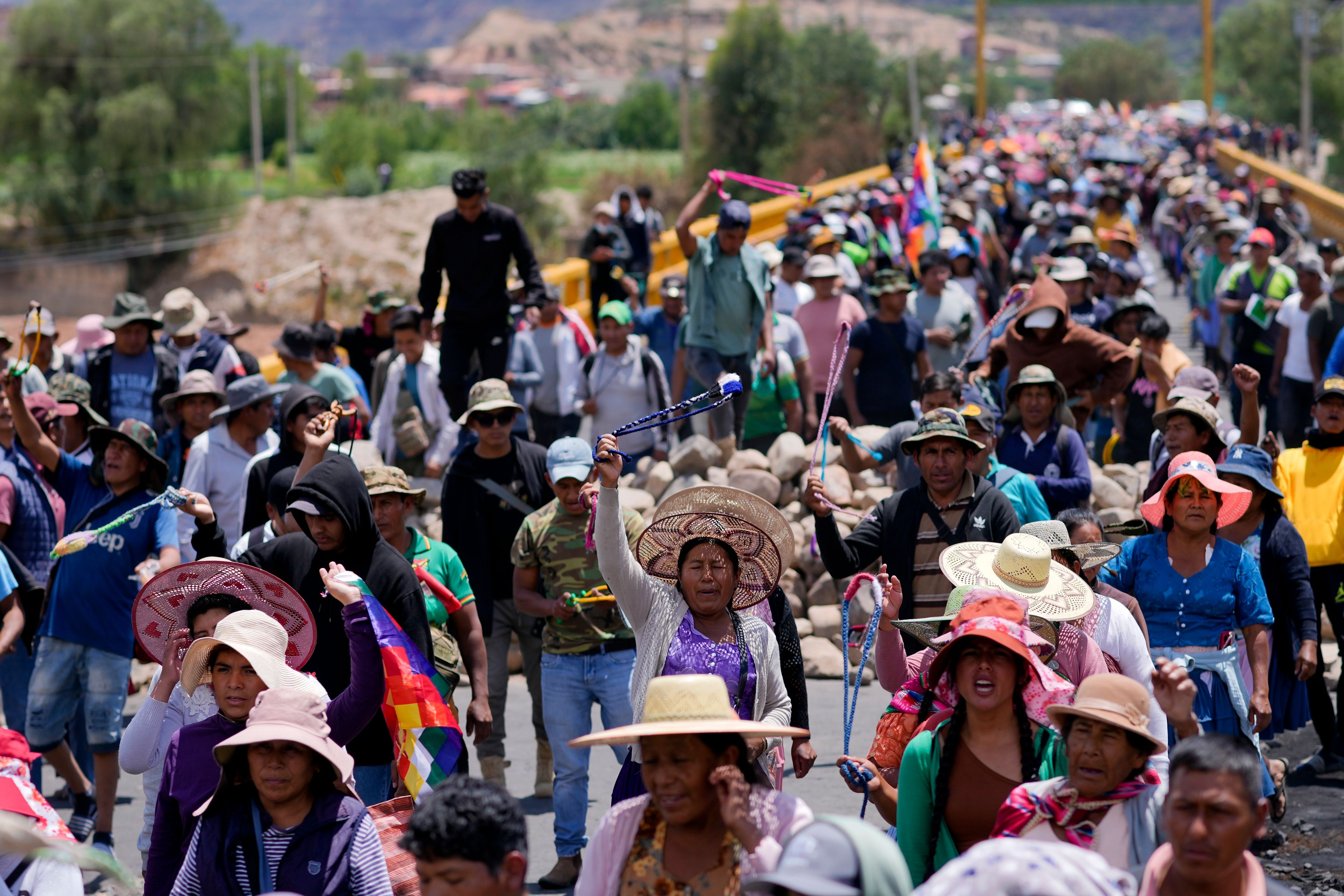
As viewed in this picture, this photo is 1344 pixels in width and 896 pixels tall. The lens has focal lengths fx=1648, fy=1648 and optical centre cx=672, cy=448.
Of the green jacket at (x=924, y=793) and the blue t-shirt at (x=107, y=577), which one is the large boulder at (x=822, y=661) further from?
the green jacket at (x=924, y=793)

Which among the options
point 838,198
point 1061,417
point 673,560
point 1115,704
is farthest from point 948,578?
point 838,198

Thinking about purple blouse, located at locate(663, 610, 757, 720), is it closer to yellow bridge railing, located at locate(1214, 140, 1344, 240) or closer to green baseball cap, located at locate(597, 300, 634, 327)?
green baseball cap, located at locate(597, 300, 634, 327)

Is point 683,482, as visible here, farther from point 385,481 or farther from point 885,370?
point 385,481

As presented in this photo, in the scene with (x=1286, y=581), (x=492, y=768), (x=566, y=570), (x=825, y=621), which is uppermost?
(x=1286, y=581)

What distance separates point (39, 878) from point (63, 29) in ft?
206

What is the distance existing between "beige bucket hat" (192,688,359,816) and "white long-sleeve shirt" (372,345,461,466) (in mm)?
5717

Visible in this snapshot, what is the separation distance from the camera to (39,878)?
425 cm

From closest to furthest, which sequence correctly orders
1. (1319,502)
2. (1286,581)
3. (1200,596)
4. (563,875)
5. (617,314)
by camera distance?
(1200,596)
(563,875)
(1286,581)
(1319,502)
(617,314)

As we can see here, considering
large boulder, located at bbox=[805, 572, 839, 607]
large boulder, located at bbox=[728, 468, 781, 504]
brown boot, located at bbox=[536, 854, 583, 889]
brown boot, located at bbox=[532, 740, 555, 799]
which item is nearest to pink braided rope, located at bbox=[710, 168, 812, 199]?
large boulder, located at bbox=[728, 468, 781, 504]

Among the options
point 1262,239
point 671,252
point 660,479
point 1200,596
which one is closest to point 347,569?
point 1200,596

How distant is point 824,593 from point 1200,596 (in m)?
4.02

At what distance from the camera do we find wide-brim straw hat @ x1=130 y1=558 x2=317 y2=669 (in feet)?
17.1

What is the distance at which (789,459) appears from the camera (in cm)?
1017

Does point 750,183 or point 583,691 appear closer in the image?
point 583,691
